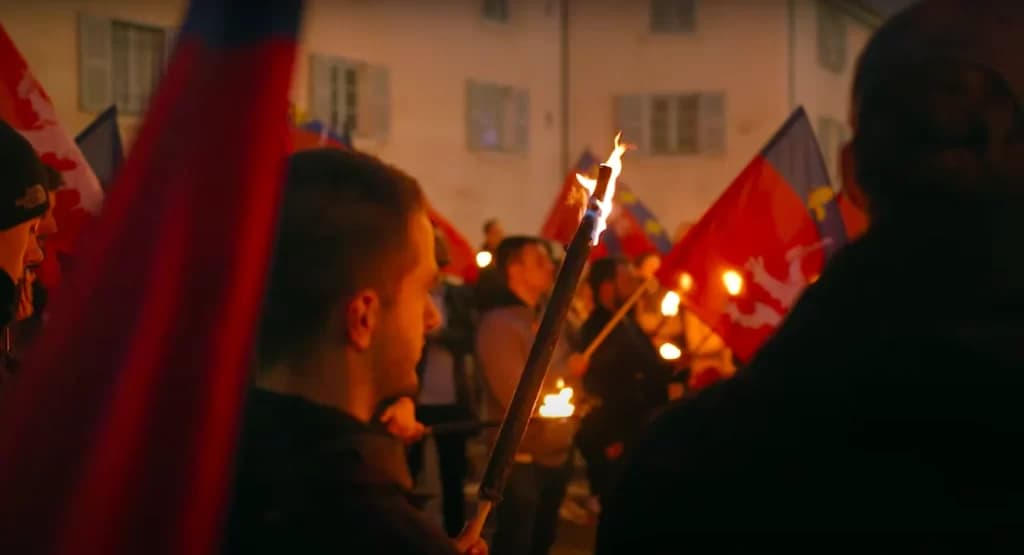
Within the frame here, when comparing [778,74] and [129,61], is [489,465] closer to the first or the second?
[129,61]

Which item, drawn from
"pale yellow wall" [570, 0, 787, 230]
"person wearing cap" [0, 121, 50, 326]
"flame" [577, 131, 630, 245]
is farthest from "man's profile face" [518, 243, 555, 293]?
"pale yellow wall" [570, 0, 787, 230]

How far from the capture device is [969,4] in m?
1.51

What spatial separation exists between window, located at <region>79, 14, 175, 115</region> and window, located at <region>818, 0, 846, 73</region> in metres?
16.1

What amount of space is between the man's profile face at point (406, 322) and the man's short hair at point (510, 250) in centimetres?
487

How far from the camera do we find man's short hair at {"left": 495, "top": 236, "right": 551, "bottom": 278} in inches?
276

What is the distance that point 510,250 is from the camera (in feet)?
23.1

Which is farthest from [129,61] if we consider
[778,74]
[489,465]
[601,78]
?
[489,465]

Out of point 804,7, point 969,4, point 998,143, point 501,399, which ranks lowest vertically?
point 501,399

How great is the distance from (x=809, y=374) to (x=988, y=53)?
404 mm

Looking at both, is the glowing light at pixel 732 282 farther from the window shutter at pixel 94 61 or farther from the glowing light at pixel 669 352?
the window shutter at pixel 94 61

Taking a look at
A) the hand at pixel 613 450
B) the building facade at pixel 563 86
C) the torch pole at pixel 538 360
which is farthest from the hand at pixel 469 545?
the building facade at pixel 563 86

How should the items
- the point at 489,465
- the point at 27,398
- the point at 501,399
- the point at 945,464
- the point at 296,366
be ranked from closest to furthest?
1. the point at 945,464
2. the point at 27,398
3. the point at 296,366
4. the point at 489,465
5. the point at 501,399

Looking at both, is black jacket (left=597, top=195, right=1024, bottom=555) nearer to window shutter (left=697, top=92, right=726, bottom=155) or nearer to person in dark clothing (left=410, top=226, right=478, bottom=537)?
person in dark clothing (left=410, top=226, right=478, bottom=537)

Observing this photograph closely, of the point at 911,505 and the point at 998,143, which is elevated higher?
the point at 998,143
